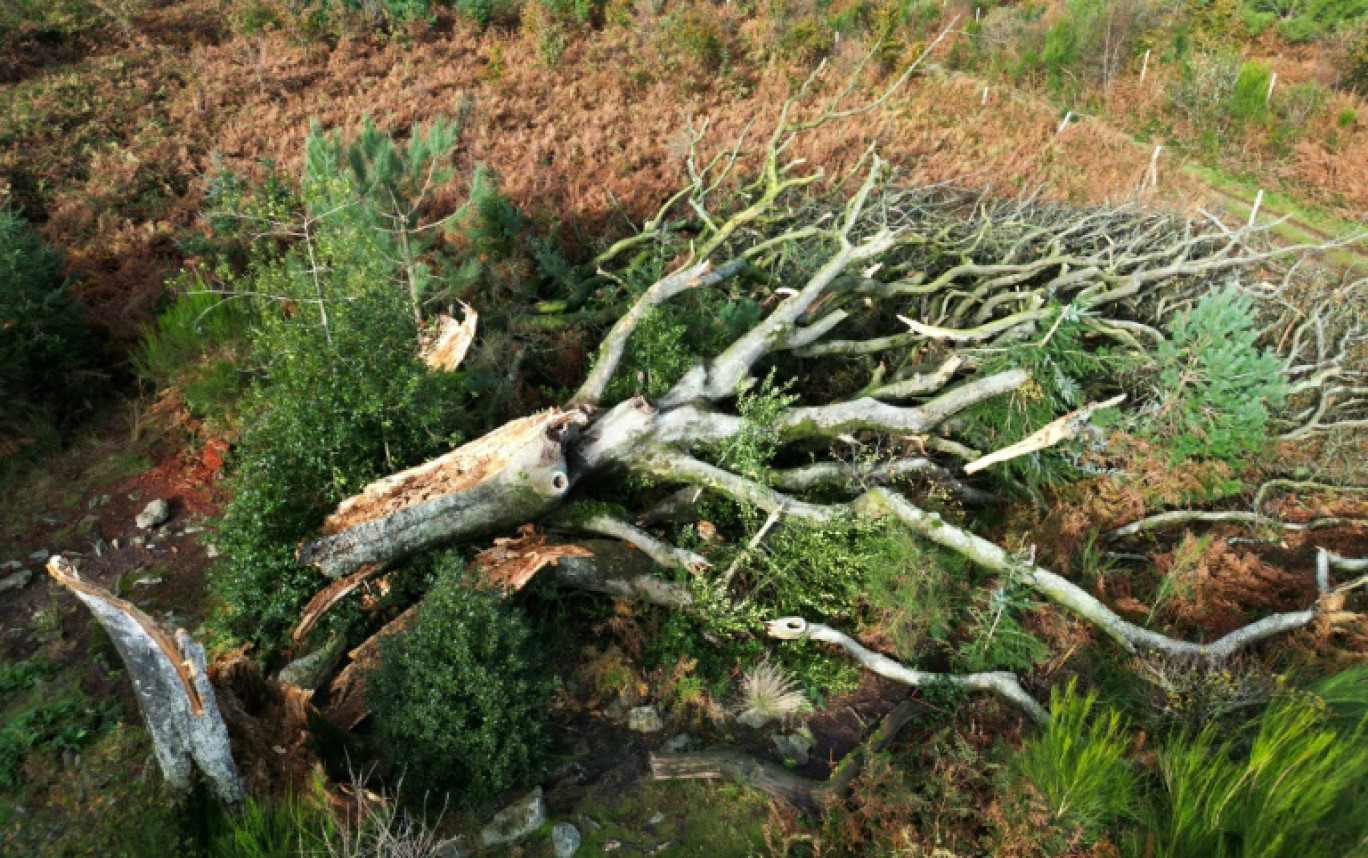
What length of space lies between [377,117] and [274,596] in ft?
29.9

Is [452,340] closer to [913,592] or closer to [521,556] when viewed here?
[521,556]

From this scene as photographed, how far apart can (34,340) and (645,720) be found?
21.4ft

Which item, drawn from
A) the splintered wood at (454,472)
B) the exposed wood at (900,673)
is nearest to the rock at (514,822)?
the exposed wood at (900,673)

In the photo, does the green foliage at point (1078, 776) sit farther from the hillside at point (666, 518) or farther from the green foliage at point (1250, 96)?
the green foliage at point (1250, 96)

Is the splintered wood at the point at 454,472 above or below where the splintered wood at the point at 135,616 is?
below

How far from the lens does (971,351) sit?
6609 millimetres

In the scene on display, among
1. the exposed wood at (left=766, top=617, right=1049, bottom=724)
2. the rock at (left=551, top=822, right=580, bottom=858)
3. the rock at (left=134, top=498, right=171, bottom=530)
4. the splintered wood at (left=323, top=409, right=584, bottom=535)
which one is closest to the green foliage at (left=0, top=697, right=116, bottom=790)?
the splintered wood at (left=323, top=409, right=584, bottom=535)

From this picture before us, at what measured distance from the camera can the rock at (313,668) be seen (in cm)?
497

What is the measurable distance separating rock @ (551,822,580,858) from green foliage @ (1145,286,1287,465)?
5.23 m

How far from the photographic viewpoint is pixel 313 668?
504cm

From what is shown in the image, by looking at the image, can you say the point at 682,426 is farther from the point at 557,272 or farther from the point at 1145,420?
the point at 1145,420

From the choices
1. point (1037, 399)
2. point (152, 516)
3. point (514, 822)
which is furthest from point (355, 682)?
point (1037, 399)

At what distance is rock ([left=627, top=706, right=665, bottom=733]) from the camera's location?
516 cm

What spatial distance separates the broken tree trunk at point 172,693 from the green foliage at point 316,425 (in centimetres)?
119
